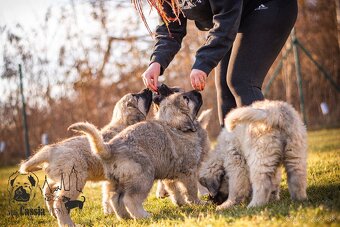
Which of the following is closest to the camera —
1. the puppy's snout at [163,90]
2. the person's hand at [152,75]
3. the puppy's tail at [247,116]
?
the puppy's tail at [247,116]

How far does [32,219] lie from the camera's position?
4219 millimetres

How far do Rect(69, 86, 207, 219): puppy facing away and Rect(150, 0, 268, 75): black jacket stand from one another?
44 cm

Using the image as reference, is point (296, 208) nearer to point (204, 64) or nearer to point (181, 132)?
point (204, 64)

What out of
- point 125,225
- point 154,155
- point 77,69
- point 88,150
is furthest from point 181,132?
point 77,69

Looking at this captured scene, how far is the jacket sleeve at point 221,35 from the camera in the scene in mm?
3476

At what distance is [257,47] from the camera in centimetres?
360

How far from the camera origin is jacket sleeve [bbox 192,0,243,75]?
11.4 ft

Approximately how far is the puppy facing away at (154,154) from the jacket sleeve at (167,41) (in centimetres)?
37

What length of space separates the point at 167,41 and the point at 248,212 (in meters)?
2.04

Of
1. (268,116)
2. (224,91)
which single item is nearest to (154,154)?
(224,91)

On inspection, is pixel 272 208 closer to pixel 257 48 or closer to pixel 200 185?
pixel 257 48

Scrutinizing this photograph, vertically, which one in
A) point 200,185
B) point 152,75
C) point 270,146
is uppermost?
point 152,75

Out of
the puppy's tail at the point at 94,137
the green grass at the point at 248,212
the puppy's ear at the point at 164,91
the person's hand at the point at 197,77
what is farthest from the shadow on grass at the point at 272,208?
the puppy's ear at the point at 164,91

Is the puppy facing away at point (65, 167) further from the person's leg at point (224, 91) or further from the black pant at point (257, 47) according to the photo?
the black pant at point (257, 47)
